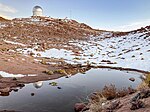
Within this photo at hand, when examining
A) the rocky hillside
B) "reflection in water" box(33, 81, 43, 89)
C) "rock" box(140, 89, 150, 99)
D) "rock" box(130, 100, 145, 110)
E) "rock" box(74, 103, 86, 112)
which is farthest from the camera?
the rocky hillside

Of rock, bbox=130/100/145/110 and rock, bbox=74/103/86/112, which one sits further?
rock, bbox=74/103/86/112

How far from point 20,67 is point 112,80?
28.6ft

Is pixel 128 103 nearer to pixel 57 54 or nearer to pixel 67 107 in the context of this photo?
pixel 67 107

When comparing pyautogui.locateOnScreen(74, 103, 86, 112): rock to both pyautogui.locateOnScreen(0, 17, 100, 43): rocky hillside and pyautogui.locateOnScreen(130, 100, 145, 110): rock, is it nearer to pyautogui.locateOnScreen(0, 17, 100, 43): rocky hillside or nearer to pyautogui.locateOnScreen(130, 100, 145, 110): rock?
pyautogui.locateOnScreen(130, 100, 145, 110): rock

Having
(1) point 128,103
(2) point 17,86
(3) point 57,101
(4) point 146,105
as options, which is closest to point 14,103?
(3) point 57,101

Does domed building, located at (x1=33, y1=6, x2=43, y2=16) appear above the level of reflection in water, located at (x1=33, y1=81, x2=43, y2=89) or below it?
above

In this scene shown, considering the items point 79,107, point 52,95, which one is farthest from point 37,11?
point 79,107

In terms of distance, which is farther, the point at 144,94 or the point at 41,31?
the point at 41,31

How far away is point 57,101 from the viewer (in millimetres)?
13359

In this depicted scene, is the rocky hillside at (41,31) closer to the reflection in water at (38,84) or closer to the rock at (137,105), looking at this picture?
the reflection in water at (38,84)

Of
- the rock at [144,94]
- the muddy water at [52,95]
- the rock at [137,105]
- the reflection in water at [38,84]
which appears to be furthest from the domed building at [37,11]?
the rock at [137,105]

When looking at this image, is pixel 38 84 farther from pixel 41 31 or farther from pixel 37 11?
pixel 37 11

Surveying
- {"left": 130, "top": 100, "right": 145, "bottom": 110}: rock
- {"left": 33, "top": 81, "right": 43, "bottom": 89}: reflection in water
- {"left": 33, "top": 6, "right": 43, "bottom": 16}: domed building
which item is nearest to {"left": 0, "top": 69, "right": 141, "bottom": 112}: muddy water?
{"left": 33, "top": 81, "right": 43, "bottom": 89}: reflection in water

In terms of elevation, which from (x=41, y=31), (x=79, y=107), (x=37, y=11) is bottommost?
(x=79, y=107)
